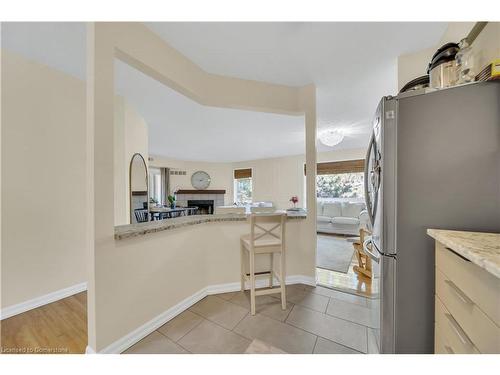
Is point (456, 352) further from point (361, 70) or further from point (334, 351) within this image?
point (361, 70)

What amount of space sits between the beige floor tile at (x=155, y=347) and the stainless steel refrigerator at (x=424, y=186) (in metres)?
1.31

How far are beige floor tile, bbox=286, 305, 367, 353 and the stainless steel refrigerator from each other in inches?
12.9

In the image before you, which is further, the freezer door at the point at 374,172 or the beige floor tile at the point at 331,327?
the beige floor tile at the point at 331,327

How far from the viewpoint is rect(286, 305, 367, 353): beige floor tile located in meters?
1.36

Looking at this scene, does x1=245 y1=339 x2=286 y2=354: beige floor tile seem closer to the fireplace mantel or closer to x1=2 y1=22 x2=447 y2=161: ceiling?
x1=2 y1=22 x2=447 y2=161: ceiling

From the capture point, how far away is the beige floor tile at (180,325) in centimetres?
142

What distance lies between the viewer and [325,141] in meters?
3.45

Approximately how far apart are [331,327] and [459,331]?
1005 millimetres

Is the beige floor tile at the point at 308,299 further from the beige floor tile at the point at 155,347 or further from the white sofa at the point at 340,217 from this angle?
the white sofa at the point at 340,217

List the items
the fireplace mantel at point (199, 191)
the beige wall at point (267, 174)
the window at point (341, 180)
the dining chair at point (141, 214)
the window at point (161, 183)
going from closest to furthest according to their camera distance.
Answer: the dining chair at point (141, 214), the window at point (341, 180), the beige wall at point (267, 174), the window at point (161, 183), the fireplace mantel at point (199, 191)

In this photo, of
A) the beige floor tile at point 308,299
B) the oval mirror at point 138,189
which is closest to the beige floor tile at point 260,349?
the beige floor tile at point 308,299

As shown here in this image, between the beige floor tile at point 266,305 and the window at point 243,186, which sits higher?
the window at point 243,186

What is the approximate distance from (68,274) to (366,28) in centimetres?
352

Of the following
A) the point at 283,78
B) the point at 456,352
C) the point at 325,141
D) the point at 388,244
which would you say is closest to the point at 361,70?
the point at 283,78
